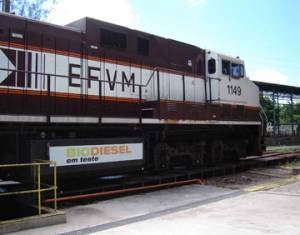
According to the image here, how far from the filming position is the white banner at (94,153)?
7594 mm

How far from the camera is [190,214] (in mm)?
6625

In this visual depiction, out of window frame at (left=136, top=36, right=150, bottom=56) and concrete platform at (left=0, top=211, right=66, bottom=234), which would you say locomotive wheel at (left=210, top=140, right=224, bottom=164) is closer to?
window frame at (left=136, top=36, right=150, bottom=56)

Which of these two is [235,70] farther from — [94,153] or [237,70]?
[94,153]

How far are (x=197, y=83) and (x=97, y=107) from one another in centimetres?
396

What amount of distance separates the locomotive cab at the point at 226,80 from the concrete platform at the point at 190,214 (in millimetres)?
3967

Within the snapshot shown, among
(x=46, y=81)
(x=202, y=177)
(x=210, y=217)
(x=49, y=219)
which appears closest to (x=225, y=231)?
(x=210, y=217)

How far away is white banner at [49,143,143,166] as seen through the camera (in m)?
7.59

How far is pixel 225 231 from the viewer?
549cm

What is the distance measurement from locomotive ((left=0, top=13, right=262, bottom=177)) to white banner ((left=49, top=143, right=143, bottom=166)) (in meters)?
0.02

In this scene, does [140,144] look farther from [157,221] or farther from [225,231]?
[225,231]

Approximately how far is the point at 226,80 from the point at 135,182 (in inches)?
198

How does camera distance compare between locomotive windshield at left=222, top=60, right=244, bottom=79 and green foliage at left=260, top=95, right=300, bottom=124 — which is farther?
green foliage at left=260, top=95, right=300, bottom=124

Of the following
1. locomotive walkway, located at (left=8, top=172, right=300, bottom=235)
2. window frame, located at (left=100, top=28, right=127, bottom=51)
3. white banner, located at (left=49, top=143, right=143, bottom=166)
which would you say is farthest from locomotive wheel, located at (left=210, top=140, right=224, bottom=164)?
→ window frame, located at (left=100, top=28, right=127, bottom=51)

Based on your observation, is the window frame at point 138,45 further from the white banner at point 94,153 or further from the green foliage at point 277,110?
the green foliage at point 277,110
